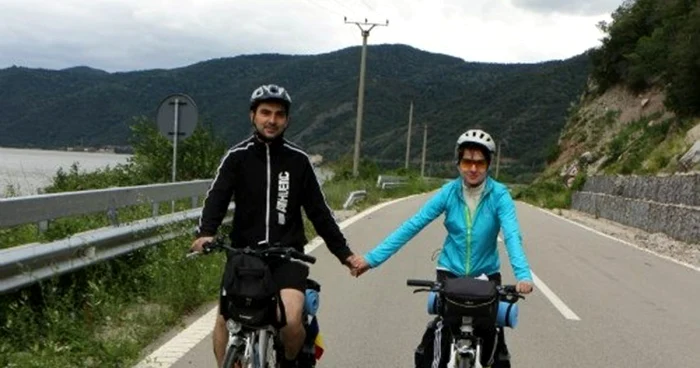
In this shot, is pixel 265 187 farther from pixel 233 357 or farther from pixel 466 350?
pixel 466 350

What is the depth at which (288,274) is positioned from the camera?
14.6ft

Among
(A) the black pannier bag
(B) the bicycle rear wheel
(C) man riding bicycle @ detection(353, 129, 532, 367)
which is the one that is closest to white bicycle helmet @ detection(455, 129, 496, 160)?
(C) man riding bicycle @ detection(353, 129, 532, 367)

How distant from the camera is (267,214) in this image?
461cm

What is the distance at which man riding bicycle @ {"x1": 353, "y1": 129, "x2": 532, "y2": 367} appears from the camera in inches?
186

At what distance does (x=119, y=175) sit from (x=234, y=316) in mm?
17715

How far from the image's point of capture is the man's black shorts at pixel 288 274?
444 cm

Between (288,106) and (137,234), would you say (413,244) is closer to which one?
(137,234)

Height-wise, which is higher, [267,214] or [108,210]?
[267,214]

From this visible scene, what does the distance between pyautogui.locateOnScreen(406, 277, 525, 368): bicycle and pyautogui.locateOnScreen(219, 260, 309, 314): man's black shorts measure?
57cm

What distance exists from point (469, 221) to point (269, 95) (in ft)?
4.26

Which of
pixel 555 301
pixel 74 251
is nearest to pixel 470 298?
pixel 74 251

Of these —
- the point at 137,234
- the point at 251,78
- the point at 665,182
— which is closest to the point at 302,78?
the point at 251,78

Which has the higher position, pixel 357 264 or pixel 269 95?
pixel 269 95

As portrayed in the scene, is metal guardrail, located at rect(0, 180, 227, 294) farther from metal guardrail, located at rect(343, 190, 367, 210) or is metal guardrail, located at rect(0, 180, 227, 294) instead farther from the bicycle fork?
metal guardrail, located at rect(343, 190, 367, 210)
